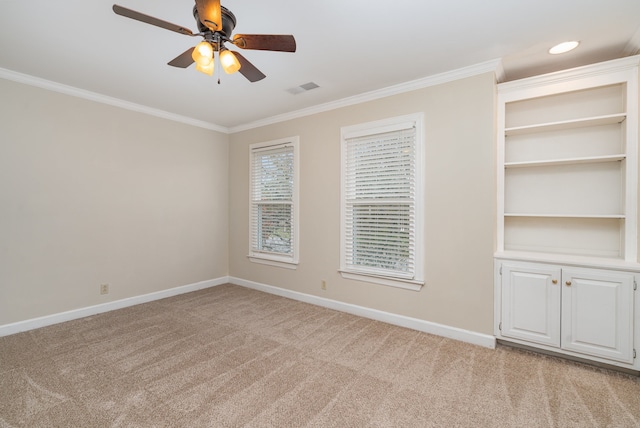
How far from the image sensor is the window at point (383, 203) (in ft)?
10.4

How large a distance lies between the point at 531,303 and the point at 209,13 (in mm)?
3301

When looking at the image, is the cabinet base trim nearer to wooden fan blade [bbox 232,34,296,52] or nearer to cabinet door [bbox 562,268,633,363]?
cabinet door [bbox 562,268,633,363]

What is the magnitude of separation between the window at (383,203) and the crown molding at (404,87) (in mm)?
322

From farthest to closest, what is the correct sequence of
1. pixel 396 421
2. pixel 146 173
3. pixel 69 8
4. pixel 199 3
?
pixel 146 173
pixel 69 8
pixel 396 421
pixel 199 3

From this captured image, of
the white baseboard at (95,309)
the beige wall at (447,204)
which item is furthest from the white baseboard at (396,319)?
the white baseboard at (95,309)

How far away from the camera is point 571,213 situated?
274 centimetres

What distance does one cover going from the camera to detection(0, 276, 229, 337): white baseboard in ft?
9.88

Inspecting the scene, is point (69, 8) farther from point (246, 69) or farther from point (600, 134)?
point (600, 134)

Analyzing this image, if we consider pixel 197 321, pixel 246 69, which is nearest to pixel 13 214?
pixel 197 321

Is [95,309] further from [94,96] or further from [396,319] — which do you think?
[396,319]

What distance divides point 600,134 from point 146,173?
5205 millimetres

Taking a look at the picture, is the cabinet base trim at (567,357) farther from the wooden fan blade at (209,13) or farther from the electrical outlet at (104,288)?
the electrical outlet at (104,288)

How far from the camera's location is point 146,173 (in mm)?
4027

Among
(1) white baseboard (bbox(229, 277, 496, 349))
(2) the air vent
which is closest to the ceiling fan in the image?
(2) the air vent
